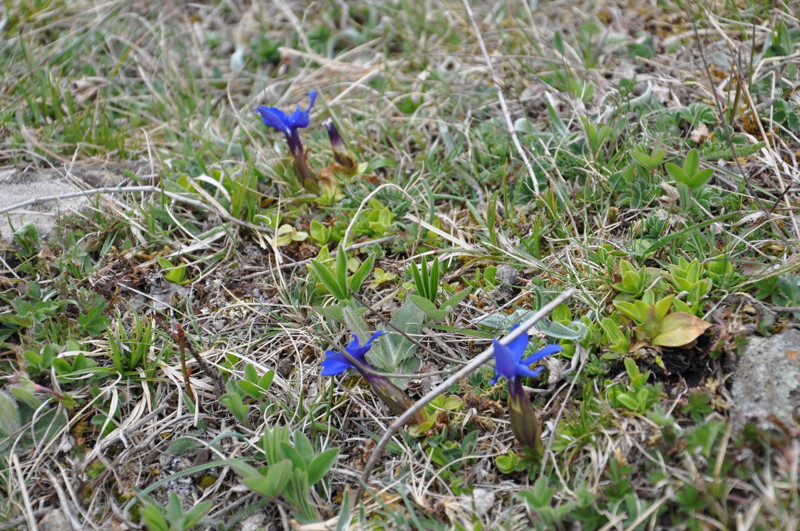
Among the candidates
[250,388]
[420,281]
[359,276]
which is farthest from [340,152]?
[250,388]

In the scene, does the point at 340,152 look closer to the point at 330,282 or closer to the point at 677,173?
the point at 330,282

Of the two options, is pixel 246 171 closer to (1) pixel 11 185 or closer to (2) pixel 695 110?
(1) pixel 11 185

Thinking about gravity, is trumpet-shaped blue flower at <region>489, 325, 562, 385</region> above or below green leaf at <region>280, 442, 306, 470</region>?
above

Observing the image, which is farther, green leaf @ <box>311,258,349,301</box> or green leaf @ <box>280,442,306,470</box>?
green leaf @ <box>311,258,349,301</box>

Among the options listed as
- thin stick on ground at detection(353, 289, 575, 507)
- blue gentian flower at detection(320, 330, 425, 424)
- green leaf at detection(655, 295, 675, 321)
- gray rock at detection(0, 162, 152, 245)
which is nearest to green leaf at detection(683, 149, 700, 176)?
green leaf at detection(655, 295, 675, 321)

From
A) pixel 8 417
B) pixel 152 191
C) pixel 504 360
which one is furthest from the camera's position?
pixel 152 191

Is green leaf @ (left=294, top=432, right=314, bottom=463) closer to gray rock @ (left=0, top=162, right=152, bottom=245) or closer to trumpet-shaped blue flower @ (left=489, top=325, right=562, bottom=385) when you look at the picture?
trumpet-shaped blue flower @ (left=489, top=325, right=562, bottom=385)
